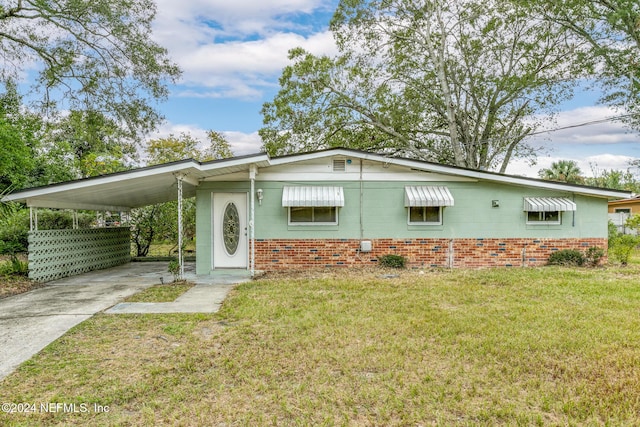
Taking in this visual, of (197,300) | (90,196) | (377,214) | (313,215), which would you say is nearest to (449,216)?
(377,214)

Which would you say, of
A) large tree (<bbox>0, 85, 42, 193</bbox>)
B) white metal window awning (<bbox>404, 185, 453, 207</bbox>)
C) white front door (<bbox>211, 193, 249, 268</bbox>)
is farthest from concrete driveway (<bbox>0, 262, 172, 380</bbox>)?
white metal window awning (<bbox>404, 185, 453, 207</bbox>)

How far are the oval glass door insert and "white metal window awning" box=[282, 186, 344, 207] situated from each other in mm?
1436

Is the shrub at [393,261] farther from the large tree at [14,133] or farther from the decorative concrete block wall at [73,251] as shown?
the large tree at [14,133]

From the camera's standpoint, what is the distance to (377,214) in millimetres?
10656

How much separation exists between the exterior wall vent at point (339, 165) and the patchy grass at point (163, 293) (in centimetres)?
486

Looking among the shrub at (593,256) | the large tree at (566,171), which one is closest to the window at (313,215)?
the shrub at (593,256)

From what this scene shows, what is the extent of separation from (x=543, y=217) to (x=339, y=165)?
5950mm

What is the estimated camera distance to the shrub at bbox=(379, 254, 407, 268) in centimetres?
1038

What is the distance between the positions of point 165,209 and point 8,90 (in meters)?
5.97

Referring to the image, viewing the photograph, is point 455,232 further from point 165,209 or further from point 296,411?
point 165,209

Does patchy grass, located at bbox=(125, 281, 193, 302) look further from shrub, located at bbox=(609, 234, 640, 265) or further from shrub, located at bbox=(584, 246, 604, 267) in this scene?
shrub, located at bbox=(609, 234, 640, 265)

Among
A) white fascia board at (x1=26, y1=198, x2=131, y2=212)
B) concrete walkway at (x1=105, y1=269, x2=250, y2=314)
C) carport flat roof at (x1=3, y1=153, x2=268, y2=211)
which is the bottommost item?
concrete walkway at (x1=105, y1=269, x2=250, y2=314)

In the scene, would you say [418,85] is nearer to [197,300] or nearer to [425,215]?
[425,215]

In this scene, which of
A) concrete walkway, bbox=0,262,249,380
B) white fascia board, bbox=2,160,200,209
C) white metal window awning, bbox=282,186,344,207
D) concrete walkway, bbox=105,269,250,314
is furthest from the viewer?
white metal window awning, bbox=282,186,344,207
